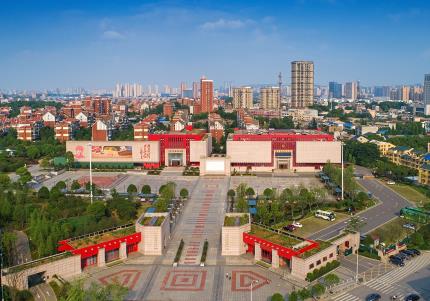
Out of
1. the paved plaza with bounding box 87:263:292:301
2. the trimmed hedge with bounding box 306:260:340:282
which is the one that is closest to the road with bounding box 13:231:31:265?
the paved plaza with bounding box 87:263:292:301

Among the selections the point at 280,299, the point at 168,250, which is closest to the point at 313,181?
the point at 168,250

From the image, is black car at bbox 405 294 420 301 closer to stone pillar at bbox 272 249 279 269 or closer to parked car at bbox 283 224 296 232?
stone pillar at bbox 272 249 279 269

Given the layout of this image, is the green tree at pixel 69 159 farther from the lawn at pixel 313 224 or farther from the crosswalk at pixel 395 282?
the crosswalk at pixel 395 282

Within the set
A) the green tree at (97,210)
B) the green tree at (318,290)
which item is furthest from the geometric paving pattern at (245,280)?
the green tree at (97,210)

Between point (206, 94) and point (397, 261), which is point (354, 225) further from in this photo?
point (206, 94)

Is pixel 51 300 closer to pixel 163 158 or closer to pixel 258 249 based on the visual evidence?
pixel 258 249
